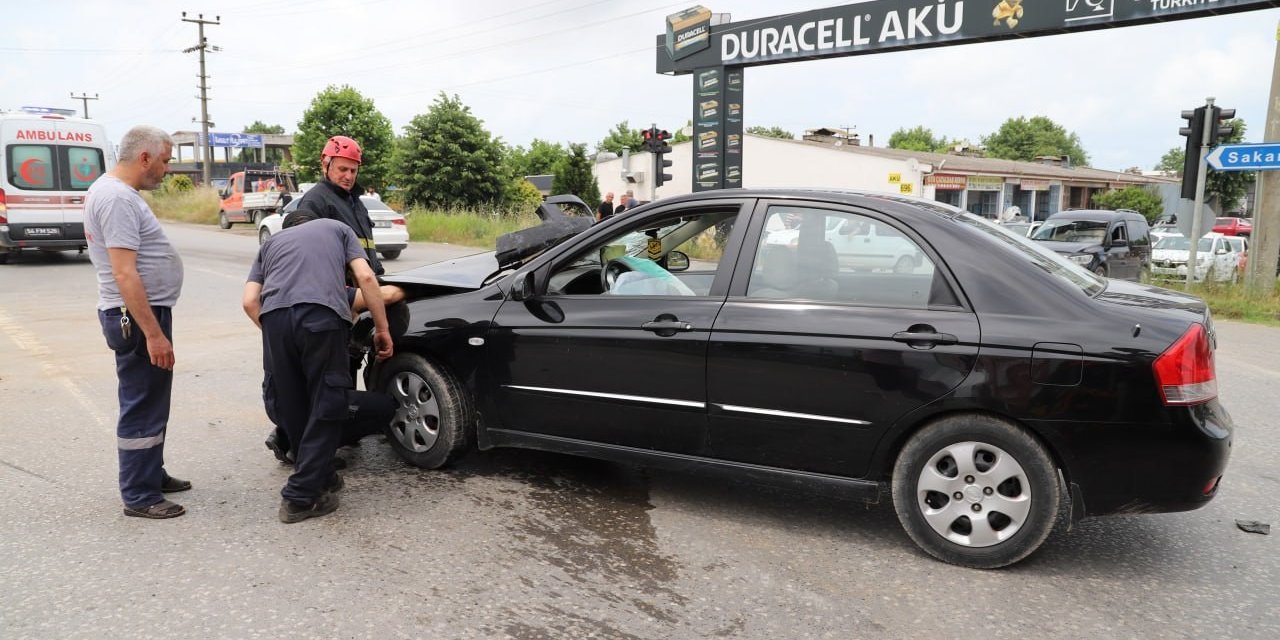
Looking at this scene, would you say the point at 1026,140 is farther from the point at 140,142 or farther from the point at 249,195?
the point at 140,142

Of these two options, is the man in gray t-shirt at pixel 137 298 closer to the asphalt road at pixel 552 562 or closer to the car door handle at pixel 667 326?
the asphalt road at pixel 552 562

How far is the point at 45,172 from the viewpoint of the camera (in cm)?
1513

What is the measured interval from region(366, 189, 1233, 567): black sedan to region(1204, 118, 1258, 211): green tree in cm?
5304

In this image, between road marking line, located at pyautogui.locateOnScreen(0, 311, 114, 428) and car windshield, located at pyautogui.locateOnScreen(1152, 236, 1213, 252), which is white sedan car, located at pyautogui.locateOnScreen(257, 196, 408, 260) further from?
car windshield, located at pyautogui.locateOnScreen(1152, 236, 1213, 252)

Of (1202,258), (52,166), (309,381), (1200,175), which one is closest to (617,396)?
(309,381)

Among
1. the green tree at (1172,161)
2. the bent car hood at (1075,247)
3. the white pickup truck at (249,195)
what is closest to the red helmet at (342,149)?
the bent car hood at (1075,247)

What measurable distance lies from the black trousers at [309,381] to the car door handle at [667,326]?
141 centimetres

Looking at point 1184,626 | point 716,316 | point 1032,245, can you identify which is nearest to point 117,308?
point 716,316

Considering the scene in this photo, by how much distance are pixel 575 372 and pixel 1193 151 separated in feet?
40.8

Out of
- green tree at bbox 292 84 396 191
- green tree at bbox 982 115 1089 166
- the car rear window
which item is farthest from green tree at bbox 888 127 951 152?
the car rear window

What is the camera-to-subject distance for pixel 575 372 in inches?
160

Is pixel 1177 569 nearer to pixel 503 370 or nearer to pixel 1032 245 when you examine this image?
pixel 1032 245

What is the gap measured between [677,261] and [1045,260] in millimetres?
2000

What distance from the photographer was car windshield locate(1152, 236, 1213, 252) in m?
21.9
